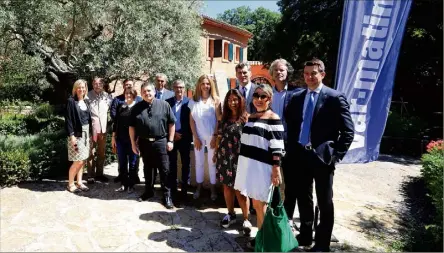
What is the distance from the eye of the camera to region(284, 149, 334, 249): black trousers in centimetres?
358

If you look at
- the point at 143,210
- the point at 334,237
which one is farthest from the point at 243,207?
the point at 143,210

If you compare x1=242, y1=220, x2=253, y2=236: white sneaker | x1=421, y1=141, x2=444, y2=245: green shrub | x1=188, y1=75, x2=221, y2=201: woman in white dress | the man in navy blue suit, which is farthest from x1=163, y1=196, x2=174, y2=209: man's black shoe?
x1=421, y1=141, x2=444, y2=245: green shrub

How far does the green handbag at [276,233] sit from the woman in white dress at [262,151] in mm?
279

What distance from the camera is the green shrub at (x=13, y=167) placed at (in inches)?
219

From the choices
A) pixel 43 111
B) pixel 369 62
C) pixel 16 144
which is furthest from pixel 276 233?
pixel 43 111

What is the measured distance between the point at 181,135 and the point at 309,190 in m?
2.10

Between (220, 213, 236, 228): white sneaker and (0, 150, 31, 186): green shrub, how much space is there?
3.58 meters

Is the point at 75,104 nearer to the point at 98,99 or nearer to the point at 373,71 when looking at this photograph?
the point at 98,99

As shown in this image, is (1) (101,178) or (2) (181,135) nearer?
(2) (181,135)

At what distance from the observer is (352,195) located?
21.5 ft

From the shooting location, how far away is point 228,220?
14.6 ft

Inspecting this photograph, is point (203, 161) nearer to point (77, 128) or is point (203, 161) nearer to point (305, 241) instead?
point (305, 241)

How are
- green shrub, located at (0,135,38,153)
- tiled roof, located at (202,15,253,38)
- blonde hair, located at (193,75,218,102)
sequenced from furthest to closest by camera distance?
1. tiled roof, located at (202,15,253,38)
2. green shrub, located at (0,135,38,153)
3. blonde hair, located at (193,75,218,102)

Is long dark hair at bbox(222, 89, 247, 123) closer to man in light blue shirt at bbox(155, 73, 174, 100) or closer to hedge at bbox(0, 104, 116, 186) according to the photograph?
man in light blue shirt at bbox(155, 73, 174, 100)
